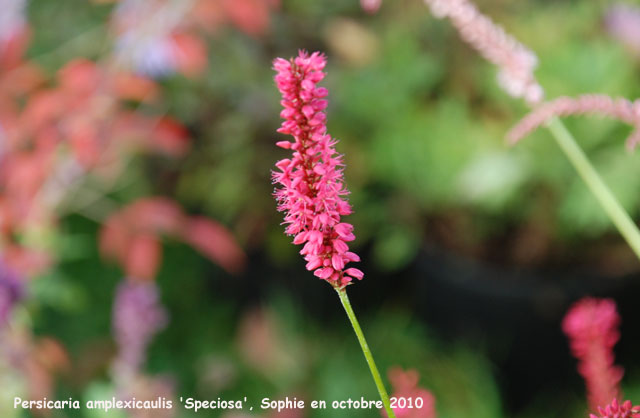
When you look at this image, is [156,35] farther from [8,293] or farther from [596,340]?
[596,340]

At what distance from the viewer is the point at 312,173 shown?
14.1 inches

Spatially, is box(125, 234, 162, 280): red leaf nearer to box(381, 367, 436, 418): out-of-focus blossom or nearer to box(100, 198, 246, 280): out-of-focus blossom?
box(100, 198, 246, 280): out-of-focus blossom

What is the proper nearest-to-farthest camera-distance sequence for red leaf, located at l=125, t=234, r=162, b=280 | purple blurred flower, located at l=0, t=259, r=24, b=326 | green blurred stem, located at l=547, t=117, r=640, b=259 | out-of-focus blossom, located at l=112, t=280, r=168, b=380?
green blurred stem, located at l=547, t=117, r=640, b=259 → purple blurred flower, located at l=0, t=259, r=24, b=326 → out-of-focus blossom, located at l=112, t=280, r=168, b=380 → red leaf, located at l=125, t=234, r=162, b=280

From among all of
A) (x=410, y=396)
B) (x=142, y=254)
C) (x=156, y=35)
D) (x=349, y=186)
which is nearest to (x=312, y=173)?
(x=410, y=396)

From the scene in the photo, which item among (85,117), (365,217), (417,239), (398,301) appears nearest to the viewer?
(85,117)

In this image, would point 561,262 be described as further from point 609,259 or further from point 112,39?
point 112,39

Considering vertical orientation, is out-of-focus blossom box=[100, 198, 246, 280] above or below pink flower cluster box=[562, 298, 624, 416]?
above

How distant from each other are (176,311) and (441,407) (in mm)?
946

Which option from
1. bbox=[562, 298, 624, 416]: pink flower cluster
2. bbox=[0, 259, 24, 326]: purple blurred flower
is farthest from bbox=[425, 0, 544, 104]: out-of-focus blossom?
bbox=[0, 259, 24, 326]: purple blurred flower

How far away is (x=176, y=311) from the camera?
7.09 ft

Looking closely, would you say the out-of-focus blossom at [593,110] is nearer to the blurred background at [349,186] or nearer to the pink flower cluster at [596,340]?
the pink flower cluster at [596,340]

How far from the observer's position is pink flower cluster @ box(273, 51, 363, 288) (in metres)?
0.34

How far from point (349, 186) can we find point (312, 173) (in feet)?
4.91

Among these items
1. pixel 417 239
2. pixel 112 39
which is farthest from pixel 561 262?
pixel 112 39
